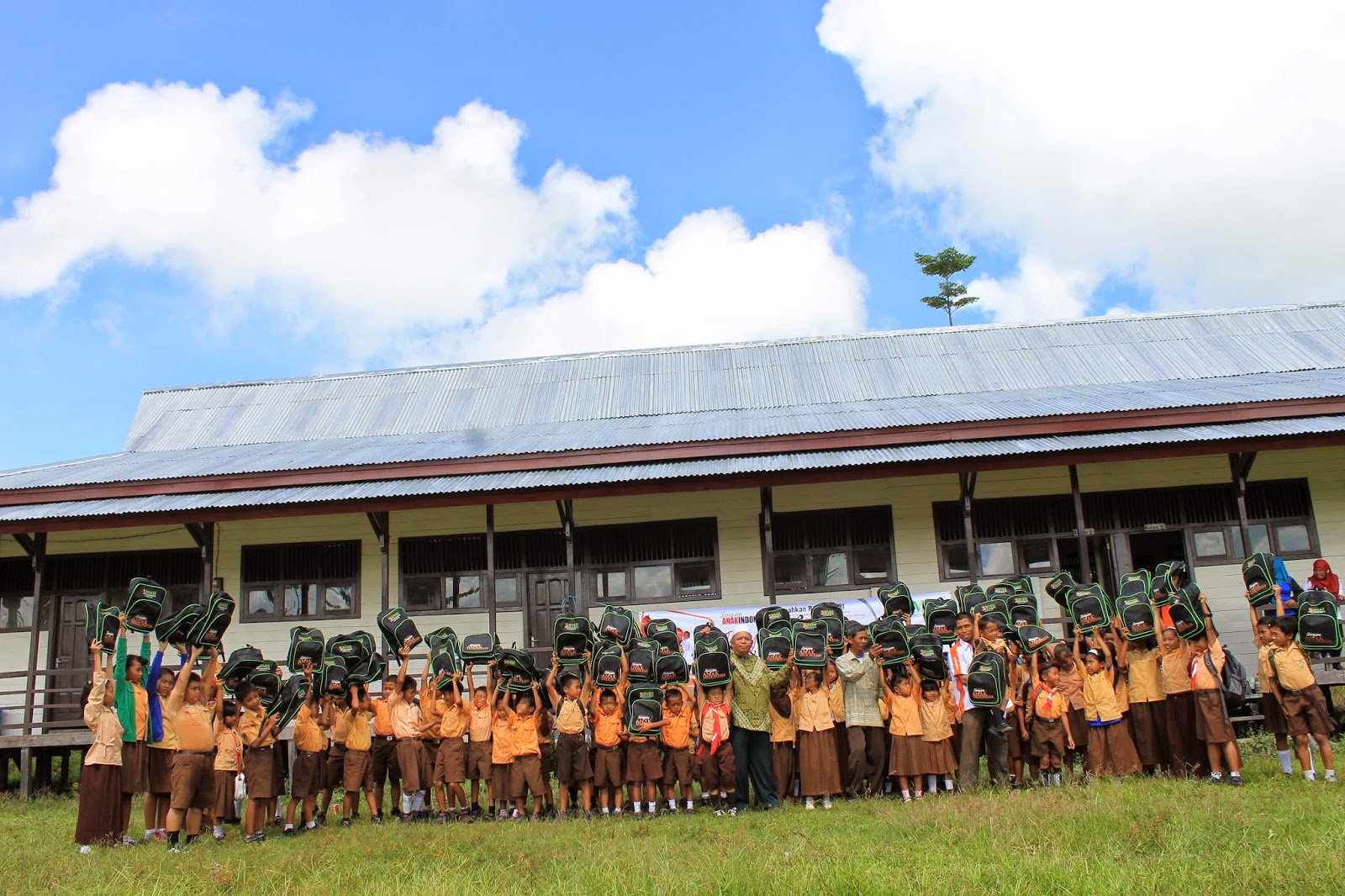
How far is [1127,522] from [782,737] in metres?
6.84

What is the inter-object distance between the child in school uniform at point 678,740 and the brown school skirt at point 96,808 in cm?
443

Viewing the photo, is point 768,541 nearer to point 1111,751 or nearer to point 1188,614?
point 1111,751

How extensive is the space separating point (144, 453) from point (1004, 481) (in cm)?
1380

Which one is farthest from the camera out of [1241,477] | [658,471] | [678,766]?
[658,471]

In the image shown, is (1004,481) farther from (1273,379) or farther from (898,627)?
(898,627)

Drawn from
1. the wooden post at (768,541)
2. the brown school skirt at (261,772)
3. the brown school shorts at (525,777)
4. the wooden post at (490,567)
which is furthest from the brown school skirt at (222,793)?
the wooden post at (768,541)

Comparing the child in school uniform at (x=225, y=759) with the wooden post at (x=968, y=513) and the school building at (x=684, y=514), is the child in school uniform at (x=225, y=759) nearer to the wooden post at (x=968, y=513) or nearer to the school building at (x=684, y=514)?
the school building at (x=684, y=514)

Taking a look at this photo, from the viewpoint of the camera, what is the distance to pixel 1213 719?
325 inches

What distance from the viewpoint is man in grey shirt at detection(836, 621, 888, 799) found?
9008mm

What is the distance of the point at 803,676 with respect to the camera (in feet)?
29.8

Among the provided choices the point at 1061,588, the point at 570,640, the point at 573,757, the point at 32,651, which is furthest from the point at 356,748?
the point at 1061,588

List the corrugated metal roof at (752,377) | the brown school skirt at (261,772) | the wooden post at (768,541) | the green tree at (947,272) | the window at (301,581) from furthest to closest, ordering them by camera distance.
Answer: the green tree at (947,272) < the corrugated metal roof at (752,377) < the window at (301,581) < the wooden post at (768,541) < the brown school skirt at (261,772)

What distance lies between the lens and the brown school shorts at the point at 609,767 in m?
8.95

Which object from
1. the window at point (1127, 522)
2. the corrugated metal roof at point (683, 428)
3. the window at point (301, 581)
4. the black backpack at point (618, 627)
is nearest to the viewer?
the black backpack at point (618, 627)
